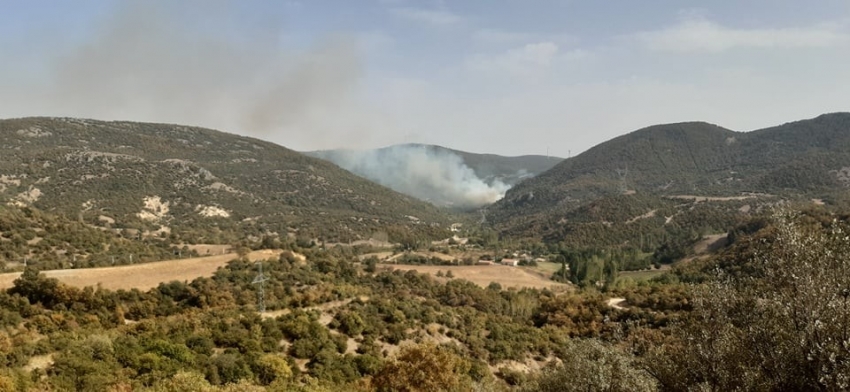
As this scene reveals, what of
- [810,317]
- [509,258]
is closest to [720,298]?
[810,317]

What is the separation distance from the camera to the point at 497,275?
89.9 m

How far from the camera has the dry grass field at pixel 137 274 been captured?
38722 mm

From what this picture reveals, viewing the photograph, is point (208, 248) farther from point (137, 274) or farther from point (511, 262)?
point (511, 262)

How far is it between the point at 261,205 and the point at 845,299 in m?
139

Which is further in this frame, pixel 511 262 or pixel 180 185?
pixel 180 185

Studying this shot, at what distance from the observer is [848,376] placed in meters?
10.7

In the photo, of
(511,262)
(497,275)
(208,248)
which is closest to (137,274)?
(208,248)

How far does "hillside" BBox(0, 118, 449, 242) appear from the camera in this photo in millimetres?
98188

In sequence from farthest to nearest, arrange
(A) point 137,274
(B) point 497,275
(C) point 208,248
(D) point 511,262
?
1. (D) point 511,262
2. (B) point 497,275
3. (C) point 208,248
4. (A) point 137,274

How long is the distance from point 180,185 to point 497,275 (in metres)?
85.6

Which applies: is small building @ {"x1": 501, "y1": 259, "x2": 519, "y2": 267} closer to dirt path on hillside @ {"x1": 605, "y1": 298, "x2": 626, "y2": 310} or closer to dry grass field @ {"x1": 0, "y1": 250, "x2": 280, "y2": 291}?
dirt path on hillside @ {"x1": 605, "y1": 298, "x2": 626, "y2": 310}

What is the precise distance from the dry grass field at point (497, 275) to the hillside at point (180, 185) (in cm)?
3743

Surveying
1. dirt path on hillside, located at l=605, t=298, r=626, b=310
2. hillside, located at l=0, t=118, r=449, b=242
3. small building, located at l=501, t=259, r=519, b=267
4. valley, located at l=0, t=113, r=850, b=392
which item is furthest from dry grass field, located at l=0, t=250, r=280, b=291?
small building, located at l=501, t=259, r=519, b=267

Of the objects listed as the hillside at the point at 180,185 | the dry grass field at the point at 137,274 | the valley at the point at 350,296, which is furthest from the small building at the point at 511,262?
the dry grass field at the point at 137,274
